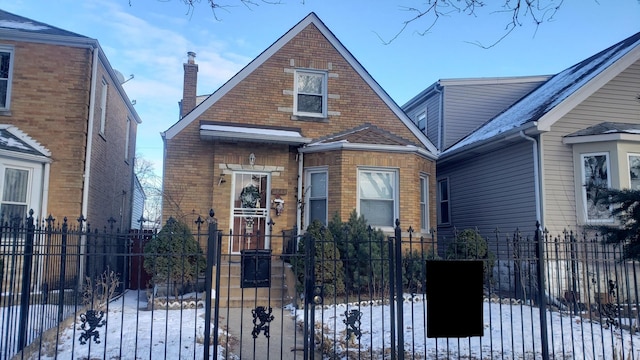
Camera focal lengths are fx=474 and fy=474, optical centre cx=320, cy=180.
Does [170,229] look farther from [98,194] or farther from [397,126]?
[397,126]

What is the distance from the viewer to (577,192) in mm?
12172

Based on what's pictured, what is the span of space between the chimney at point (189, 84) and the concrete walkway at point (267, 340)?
7.05m

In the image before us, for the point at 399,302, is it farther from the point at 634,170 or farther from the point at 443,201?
the point at 443,201

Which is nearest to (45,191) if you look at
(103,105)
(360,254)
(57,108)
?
(57,108)

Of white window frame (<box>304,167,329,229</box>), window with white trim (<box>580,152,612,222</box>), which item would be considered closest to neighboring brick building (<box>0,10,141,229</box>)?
white window frame (<box>304,167,329,229</box>)

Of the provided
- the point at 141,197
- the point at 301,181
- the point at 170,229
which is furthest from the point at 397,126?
the point at 141,197

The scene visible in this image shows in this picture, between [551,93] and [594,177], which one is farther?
[551,93]

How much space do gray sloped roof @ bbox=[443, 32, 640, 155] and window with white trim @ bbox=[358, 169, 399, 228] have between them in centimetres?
318

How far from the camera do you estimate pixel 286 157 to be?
43.1 feet

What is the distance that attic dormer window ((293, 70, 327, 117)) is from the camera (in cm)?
1404

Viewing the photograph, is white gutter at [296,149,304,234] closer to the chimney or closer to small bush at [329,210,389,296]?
small bush at [329,210,389,296]

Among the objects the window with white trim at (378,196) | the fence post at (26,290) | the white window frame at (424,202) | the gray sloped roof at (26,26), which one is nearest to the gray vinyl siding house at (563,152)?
the white window frame at (424,202)

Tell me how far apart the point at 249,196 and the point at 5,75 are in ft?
22.4

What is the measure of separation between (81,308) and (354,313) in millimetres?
5940
